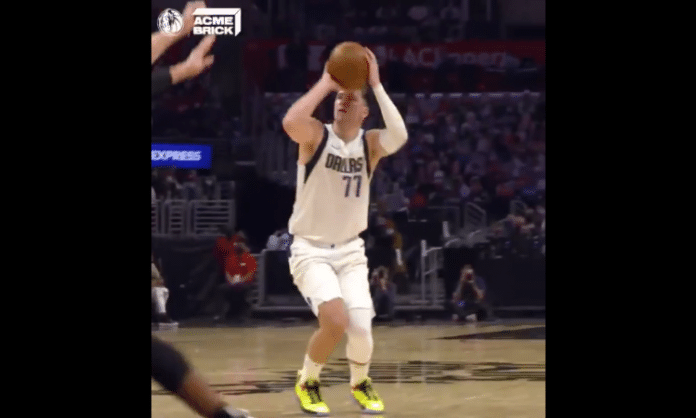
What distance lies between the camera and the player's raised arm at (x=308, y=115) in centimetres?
757

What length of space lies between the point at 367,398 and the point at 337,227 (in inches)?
45.0

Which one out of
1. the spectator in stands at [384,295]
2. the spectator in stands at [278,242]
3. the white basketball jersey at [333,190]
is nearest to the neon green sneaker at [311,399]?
the white basketball jersey at [333,190]

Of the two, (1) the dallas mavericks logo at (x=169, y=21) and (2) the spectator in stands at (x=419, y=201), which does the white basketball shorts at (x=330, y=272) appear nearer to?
(2) the spectator in stands at (x=419, y=201)

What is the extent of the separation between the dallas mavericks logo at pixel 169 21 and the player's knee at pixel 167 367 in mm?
16083

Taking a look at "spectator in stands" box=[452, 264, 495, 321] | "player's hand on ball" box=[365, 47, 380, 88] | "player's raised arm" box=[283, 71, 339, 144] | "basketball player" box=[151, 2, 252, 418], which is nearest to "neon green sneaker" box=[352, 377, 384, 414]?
"player's raised arm" box=[283, 71, 339, 144]

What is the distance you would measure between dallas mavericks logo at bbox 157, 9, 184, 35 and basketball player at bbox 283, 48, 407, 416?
1381 cm

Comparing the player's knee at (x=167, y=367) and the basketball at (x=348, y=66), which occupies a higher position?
the basketball at (x=348, y=66)

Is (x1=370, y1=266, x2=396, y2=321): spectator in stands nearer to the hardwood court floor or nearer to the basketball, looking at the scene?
the hardwood court floor

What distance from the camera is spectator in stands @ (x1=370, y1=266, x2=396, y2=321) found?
56.1 feet
